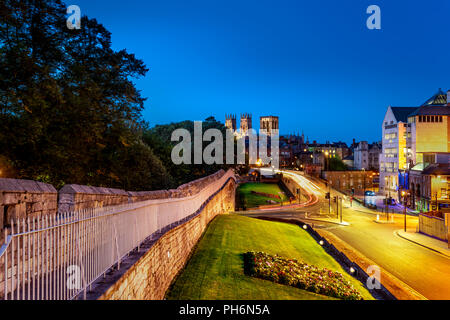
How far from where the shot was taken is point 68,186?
7301 millimetres

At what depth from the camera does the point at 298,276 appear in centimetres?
1345

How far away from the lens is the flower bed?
12.7 metres

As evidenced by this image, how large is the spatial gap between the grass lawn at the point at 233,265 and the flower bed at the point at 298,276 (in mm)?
383

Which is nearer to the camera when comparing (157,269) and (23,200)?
(23,200)

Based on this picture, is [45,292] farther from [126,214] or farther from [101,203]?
[101,203]

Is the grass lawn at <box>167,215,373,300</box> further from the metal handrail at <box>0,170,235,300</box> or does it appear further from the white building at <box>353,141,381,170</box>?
the white building at <box>353,141,381,170</box>

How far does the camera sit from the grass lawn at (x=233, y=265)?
10.3 meters

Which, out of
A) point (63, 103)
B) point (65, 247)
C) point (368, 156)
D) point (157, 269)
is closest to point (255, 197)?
point (63, 103)

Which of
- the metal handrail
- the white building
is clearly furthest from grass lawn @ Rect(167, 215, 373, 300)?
the white building

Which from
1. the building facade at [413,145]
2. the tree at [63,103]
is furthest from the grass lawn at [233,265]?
the building facade at [413,145]

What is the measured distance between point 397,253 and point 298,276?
603 inches

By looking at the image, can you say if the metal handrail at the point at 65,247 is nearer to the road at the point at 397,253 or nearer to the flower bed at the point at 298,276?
the flower bed at the point at 298,276

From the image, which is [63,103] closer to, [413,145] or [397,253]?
[397,253]

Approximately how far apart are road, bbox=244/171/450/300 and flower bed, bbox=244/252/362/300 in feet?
17.8
